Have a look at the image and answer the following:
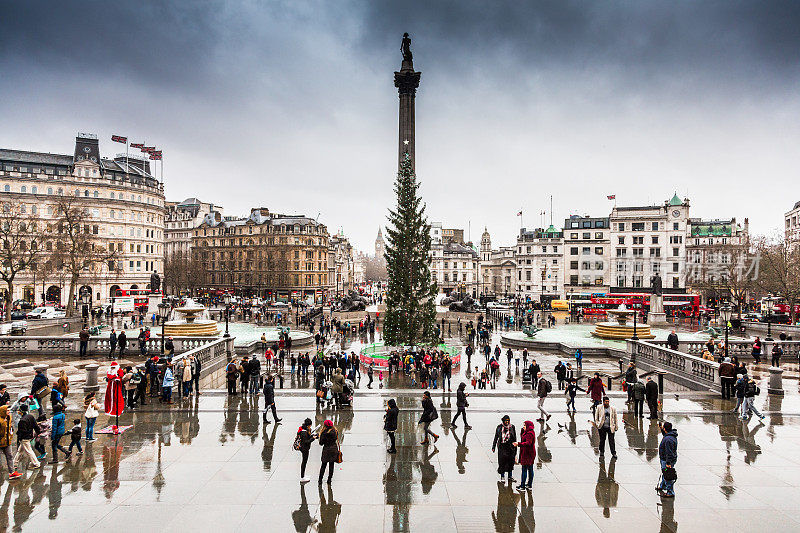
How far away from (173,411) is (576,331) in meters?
36.9

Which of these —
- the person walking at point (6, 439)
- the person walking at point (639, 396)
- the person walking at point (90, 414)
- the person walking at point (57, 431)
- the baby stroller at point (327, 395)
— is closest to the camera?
the person walking at point (6, 439)

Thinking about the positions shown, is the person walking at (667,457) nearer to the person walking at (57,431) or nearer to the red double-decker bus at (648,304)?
the person walking at (57,431)

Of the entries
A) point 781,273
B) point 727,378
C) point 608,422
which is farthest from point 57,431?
point 781,273

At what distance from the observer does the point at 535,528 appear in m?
8.58

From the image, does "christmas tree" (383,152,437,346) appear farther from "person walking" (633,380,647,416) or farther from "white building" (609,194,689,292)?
"white building" (609,194,689,292)

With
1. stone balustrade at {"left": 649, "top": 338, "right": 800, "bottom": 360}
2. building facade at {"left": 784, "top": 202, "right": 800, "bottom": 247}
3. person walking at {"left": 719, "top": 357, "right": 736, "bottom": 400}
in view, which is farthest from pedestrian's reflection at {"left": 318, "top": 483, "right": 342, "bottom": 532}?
building facade at {"left": 784, "top": 202, "right": 800, "bottom": 247}

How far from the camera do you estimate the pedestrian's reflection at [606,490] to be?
947 centimetres

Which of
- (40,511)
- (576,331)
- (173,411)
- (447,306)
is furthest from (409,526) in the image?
(447,306)

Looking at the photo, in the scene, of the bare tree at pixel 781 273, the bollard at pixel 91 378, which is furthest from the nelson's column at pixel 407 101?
the bare tree at pixel 781 273

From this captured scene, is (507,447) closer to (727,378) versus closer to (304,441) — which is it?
(304,441)

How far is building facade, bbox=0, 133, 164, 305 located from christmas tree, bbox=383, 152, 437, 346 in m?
48.5

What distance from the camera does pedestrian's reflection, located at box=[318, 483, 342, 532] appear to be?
339 inches

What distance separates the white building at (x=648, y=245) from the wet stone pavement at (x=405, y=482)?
71.9m

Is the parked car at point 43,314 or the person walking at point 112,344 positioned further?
the parked car at point 43,314
